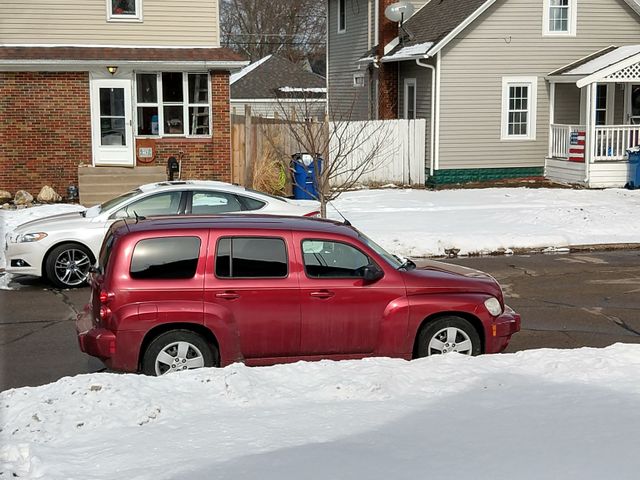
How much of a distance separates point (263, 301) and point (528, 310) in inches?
206

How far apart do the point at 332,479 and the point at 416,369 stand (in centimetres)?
247

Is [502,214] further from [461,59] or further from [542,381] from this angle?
[542,381]

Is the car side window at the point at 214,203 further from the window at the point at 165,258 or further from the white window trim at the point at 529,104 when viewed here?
the white window trim at the point at 529,104

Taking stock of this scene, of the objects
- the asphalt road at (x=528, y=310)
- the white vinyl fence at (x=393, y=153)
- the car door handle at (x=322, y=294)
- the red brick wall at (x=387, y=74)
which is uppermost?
the red brick wall at (x=387, y=74)

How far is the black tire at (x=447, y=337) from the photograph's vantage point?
9.04m

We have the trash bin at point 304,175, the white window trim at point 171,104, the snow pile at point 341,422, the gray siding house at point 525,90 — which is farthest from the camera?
the gray siding house at point 525,90

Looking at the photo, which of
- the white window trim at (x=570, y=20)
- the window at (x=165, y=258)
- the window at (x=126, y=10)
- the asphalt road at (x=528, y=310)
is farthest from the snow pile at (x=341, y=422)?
the white window trim at (x=570, y=20)

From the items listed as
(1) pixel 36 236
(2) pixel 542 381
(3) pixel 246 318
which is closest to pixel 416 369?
(2) pixel 542 381

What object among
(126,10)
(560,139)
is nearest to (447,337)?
(126,10)

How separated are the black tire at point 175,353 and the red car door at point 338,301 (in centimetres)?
94

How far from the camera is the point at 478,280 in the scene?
369 inches

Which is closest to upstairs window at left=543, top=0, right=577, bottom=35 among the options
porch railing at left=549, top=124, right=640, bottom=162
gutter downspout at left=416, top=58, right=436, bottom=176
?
porch railing at left=549, top=124, right=640, bottom=162

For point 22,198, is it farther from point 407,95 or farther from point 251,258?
point 251,258

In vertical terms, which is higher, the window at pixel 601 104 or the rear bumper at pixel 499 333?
the window at pixel 601 104
